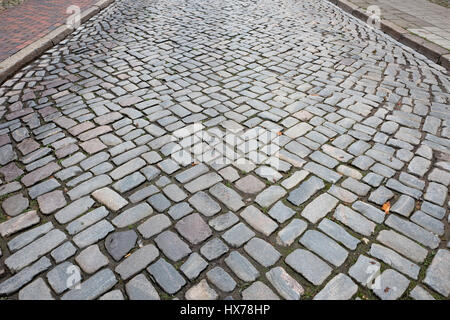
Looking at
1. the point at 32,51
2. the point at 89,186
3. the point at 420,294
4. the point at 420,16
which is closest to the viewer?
the point at 420,294

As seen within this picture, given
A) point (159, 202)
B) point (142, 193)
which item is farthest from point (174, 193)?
point (142, 193)

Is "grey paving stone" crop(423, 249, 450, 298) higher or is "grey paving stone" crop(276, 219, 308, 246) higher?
"grey paving stone" crop(423, 249, 450, 298)

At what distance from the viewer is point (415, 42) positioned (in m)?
5.75

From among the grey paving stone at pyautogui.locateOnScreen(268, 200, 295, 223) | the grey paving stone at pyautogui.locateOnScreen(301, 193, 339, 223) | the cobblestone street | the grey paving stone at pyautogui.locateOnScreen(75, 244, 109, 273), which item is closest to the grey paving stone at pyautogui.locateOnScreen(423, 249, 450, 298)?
the cobblestone street

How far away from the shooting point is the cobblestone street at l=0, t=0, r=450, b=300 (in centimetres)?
201

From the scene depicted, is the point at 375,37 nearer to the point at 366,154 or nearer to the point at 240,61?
the point at 240,61

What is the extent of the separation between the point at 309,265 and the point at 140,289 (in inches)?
45.7

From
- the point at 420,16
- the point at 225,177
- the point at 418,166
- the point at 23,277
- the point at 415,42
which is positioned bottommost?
Result: the point at 23,277

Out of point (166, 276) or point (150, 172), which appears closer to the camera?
point (166, 276)

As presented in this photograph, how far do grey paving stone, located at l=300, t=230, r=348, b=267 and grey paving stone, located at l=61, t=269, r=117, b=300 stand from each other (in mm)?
1388

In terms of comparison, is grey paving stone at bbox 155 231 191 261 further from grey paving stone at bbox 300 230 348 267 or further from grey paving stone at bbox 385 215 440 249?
grey paving stone at bbox 385 215 440 249

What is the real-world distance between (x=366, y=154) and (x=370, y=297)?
158 cm

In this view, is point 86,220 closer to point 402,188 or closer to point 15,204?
point 15,204
